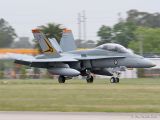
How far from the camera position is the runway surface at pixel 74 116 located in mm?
16906

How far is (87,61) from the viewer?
40.3 metres

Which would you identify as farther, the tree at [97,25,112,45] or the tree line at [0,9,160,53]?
the tree at [97,25,112,45]

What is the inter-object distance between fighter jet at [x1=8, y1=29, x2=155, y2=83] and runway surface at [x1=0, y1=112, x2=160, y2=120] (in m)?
19.7

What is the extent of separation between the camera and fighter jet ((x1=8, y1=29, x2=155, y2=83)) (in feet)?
127

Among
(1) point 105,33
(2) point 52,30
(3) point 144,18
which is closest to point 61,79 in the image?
(2) point 52,30

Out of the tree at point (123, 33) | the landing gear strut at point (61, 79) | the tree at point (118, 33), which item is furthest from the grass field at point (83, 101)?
the tree at point (123, 33)

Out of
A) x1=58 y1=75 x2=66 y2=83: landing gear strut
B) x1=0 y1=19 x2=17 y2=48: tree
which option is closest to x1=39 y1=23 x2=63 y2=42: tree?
x1=0 y1=19 x2=17 y2=48: tree

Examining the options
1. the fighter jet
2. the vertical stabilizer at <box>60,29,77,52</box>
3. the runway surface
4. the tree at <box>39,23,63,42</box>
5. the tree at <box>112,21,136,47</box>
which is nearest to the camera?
the runway surface

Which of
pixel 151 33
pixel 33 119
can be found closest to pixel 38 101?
pixel 33 119

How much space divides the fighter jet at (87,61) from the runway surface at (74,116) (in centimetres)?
1973

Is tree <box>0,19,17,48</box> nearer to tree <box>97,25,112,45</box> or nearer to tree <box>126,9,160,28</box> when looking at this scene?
tree <box>97,25,112,45</box>

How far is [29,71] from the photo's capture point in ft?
216

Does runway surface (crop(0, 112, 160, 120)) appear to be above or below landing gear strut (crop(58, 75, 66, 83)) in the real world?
below

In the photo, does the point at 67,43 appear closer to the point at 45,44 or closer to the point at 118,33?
the point at 45,44
